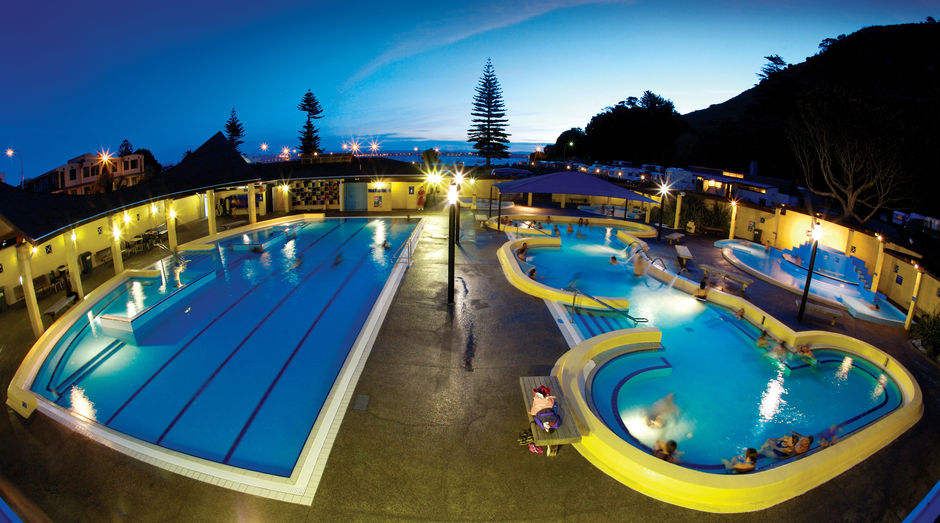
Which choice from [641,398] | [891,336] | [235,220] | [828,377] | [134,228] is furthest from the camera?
[235,220]

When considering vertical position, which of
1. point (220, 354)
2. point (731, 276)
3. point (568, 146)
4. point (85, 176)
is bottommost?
point (220, 354)

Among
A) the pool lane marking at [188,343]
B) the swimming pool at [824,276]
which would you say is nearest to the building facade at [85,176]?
the pool lane marking at [188,343]

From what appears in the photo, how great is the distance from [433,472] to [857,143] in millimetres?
Result: 23706

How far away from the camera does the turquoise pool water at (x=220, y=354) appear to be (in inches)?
277

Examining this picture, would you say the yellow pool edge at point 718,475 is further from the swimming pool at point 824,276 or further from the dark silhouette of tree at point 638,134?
the dark silhouette of tree at point 638,134

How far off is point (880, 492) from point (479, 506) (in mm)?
5000

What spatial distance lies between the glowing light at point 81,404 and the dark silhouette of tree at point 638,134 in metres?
61.5

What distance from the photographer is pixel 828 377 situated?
30.3 feet

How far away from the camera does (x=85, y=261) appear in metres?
13.9

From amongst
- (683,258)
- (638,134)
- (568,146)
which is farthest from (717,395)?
(568,146)

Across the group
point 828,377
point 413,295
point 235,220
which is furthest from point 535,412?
point 235,220

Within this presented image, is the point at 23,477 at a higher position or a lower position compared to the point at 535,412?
lower

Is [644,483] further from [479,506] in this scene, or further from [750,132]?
[750,132]

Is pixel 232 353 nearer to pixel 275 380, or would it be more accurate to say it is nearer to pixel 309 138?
pixel 275 380
